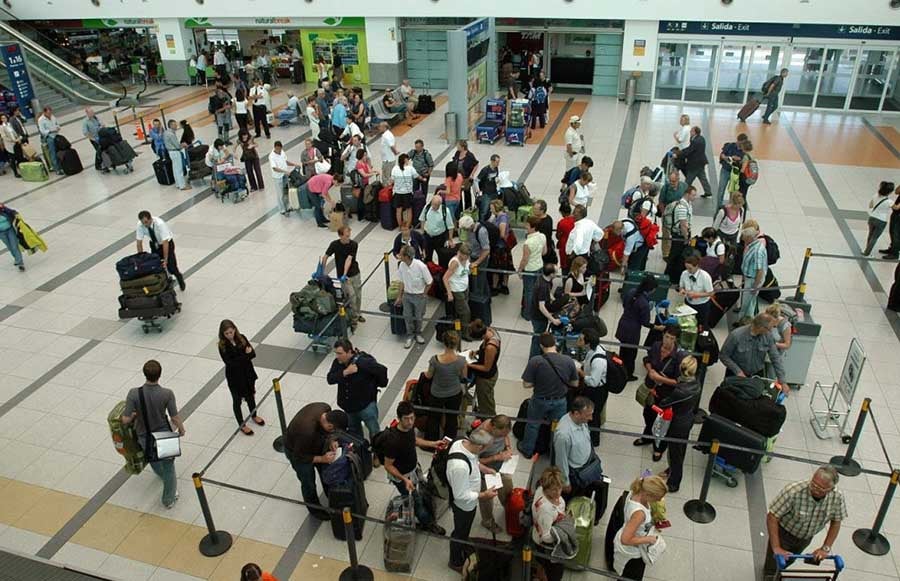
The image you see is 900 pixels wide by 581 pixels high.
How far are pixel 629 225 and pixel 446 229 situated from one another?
2.63m

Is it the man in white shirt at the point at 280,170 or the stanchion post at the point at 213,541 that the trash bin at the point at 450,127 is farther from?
the stanchion post at the point at 213,541

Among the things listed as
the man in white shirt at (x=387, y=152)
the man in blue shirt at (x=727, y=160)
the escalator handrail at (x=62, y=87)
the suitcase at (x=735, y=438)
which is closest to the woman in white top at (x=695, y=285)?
the suitcase at (x=735, y=438)

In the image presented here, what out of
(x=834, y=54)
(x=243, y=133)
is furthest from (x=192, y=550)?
(x=834, y=54)

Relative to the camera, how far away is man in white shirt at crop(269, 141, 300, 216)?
1295 cm

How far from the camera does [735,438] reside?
6.43 metres

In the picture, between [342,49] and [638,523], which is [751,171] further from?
[342,49]

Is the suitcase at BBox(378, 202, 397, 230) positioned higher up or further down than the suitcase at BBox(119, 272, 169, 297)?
further down

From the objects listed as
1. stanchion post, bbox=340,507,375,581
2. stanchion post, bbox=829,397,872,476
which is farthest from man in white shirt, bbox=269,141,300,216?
stanchion post, bbox=829,397,872,476

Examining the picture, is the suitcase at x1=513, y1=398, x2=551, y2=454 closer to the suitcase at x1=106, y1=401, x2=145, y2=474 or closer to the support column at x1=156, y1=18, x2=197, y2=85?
the suitcase at x1=106, y1=401, x2=145, y2=474

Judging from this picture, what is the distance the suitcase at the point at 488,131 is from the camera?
56.8ft

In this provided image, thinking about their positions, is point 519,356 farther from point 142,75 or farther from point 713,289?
point 142,75

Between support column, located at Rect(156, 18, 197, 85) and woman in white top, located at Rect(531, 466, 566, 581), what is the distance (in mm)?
25490

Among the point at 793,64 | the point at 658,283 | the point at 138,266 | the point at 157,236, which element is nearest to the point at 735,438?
the point at 658,283

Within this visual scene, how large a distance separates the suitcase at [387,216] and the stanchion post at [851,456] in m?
8.13
